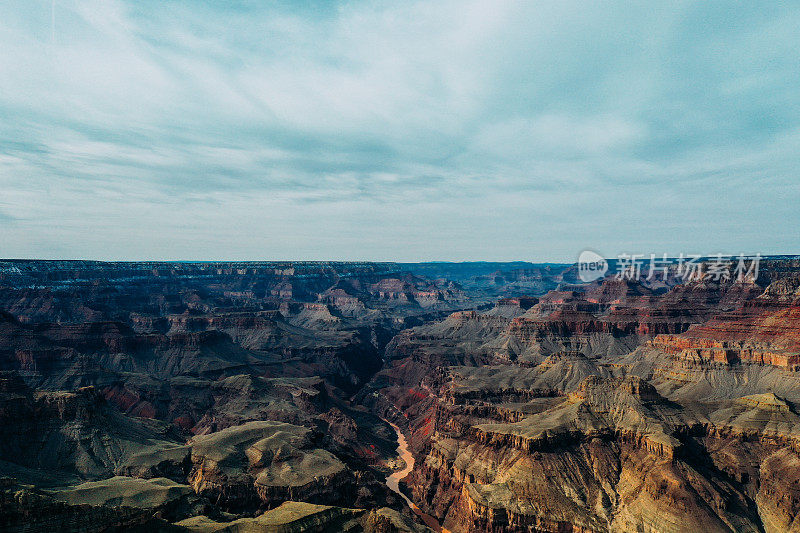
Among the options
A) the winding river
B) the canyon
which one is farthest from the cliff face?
the winding river

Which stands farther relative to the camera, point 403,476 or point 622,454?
point 403,476

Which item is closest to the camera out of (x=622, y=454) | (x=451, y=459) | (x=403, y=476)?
(x=622, y=454)

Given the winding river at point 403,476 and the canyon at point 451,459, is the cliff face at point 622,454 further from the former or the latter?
the winding river at point 403,476

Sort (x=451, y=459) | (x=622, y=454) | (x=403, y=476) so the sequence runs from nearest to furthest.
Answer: (x=622, y=454) < (x=451, y=459) < (x=403, y=476)

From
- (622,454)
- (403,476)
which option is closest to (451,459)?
(403,476)

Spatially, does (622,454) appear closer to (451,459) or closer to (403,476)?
(451,459)

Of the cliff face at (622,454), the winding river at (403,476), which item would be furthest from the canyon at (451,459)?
the winding river at (403,476)

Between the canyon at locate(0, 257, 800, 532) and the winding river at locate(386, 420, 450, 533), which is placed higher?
the canyon at locate(0, 257, 800, 532)

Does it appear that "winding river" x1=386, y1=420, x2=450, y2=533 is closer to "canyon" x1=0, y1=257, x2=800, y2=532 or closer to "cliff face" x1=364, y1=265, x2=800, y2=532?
"canyon" x1=0, y1=257, x2=800, y2=532

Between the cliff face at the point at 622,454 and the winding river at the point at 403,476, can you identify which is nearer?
the cliff face at the point at 622,454

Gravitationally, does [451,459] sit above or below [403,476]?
above
